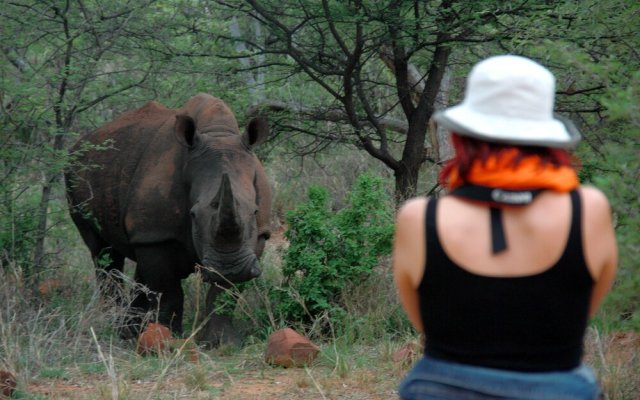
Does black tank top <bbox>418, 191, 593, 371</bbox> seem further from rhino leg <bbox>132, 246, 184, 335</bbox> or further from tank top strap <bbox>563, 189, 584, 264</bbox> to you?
rhino leg <bbox>132, 246, 184, 335</bbox>

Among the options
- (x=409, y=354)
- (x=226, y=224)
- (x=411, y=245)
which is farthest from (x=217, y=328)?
(x=411, y=245)

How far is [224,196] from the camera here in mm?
7867

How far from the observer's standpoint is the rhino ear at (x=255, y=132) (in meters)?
8.75

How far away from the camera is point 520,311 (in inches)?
102

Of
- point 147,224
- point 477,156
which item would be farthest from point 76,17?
point 477,156

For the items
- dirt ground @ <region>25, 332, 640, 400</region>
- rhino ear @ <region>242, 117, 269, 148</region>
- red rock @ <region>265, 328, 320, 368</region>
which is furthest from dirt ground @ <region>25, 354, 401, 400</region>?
rhino ear @ <region>242, 117, 269, 148</region>

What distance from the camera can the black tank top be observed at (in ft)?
8.51

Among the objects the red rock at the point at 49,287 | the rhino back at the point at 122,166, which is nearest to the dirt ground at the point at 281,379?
the red rock at the point at 49,287

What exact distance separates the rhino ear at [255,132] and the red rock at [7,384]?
3.22 meters

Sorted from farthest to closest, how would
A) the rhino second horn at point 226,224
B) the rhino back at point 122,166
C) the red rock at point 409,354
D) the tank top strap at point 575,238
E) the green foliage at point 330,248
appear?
the rhino back at point 122,166
the green foliage at point 330,248
the rhino second horn at point 226,224
the red rock at point 409,354
the tank top strap at point 575,238

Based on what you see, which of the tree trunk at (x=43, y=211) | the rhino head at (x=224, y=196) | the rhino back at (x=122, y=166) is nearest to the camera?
the rhino head at (x=224, y=196)

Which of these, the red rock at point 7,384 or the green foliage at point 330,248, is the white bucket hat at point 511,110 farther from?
the green foliage at point 330,248

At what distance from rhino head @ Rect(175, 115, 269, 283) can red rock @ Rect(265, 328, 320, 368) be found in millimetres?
980

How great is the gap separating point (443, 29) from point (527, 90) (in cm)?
713
